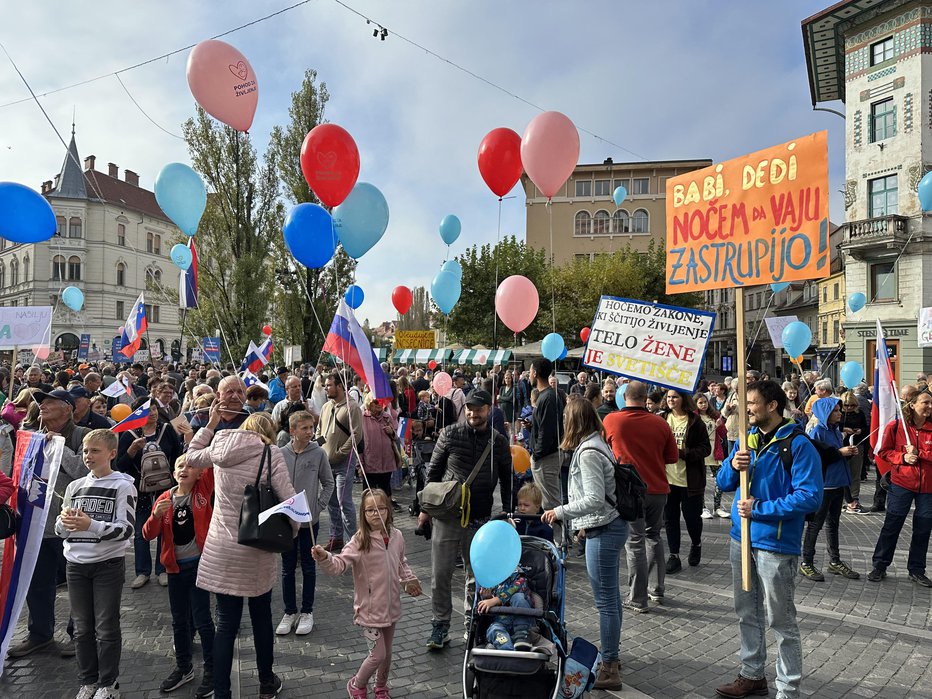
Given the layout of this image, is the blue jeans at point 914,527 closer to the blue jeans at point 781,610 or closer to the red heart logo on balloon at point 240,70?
the blue jeans at point 781,610

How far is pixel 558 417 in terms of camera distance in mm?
6355

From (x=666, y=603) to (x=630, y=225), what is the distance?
47.5 metres

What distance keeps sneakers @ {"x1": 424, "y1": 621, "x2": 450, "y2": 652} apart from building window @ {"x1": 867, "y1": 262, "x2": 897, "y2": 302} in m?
29.0

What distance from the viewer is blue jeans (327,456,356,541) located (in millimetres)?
6207

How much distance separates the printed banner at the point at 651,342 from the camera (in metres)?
5.04

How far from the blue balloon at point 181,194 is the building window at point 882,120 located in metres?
30.5

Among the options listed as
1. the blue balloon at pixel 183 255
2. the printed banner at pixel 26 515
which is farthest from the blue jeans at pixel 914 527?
the blue balloon at pixel 183 255

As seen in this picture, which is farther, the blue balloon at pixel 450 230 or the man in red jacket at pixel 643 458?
the blue balloon at pixel 450 230

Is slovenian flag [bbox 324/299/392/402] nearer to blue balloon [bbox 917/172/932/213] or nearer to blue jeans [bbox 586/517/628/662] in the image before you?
blue jeans [bbox 586/517/628/662]

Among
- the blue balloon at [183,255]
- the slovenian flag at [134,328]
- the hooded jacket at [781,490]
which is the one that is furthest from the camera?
the slovenian flag at [134,328]

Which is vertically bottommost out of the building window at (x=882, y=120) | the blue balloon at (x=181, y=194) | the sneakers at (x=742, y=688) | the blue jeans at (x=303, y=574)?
the sneakers at (x=742, y=688)

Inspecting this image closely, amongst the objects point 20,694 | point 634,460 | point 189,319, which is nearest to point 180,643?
point 20,694

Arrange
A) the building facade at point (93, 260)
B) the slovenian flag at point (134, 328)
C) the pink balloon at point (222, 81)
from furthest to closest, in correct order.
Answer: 1. the building facade at point (93, 260)
2. the slovenian flag at point (134, 328)
3. the pink balloon at point (222, 81)

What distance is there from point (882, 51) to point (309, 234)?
102 ft
